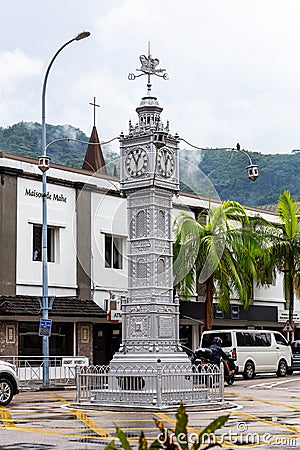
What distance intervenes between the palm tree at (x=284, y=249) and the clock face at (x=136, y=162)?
21.9m

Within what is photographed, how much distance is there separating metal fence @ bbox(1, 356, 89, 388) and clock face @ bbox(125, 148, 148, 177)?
12015 millimetres

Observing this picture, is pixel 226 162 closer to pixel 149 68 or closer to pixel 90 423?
pixel 149 68

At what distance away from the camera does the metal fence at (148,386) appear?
15969 millimetres

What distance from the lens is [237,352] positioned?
Result: 30844 millimetres

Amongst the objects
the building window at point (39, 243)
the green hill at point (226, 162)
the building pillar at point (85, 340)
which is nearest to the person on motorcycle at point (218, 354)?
the building pillar at point (85, 340)

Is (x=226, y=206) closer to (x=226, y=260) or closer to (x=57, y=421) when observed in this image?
(x=226, y=260)

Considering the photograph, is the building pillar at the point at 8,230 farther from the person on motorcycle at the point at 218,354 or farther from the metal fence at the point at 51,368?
the person on motorcycle at the point at 218,354

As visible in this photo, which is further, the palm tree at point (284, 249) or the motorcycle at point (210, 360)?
the palm tree at point (284, 249)

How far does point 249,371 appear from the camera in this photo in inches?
1241

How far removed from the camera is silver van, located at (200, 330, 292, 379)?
30.6m

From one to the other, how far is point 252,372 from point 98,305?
711 centimetres

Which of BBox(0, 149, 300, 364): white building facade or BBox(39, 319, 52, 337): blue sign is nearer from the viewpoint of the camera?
BBox(39, 319, 52, 337): blue sign

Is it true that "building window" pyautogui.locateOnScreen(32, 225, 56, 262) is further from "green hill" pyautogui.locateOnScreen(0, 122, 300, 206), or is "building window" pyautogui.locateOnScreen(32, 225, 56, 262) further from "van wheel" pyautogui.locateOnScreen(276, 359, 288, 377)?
"green hill" pyautogui.locateOnScreen(0, 122, 300, 206)

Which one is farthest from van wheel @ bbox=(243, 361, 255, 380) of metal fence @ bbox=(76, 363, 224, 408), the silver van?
metal fence @ bbox=(76, 363, 224, 408)
